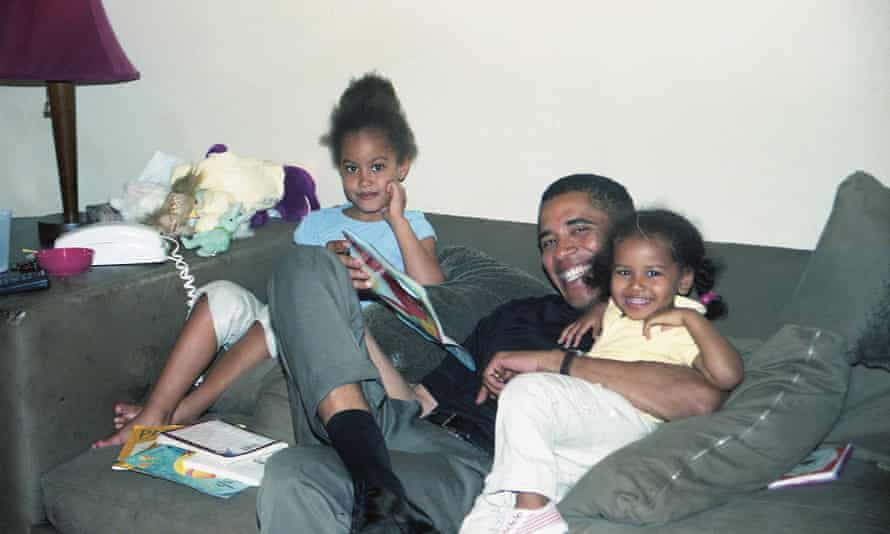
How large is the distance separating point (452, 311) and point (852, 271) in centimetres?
83

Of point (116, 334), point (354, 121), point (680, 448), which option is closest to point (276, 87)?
point (354, 121)

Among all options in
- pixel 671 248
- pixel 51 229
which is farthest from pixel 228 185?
pixel 671 248

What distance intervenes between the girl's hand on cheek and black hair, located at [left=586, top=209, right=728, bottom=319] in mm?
579

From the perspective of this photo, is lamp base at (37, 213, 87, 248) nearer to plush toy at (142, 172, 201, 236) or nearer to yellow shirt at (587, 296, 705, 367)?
plush toy at (142, 172, 201, 236)

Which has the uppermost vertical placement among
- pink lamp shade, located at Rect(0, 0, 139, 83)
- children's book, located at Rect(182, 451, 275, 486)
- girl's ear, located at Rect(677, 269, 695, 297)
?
pink lamp shade, located at Rect(0, 0, 139, 83)

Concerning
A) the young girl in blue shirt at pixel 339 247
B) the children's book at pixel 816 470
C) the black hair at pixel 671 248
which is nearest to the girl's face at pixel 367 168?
the young girl in blue shirt at pixel 339 247

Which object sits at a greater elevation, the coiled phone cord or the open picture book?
the coiled phone cord

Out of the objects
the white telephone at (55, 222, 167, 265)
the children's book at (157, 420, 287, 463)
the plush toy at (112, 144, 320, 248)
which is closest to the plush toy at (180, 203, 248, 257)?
the plush toy at (112, 144, 320, 248)

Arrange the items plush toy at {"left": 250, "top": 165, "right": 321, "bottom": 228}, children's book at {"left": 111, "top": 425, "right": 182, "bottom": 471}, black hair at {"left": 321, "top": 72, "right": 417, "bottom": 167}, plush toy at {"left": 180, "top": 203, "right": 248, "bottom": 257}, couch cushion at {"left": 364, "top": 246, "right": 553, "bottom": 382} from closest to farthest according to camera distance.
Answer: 1. children's book at {"left": 111, "top": 425, "right": 182, "bottom": 471}
2. couch cushion at {"left": 364, "top": 246, "right": 553, "bottom": 382}
3. plush toy at {"left": 180, "top": 203, "right": 248, "bottom": 257}
4. black hair at {"left": 321, "top": 72, "right": 417, "bottom": 167}
5. plush toy at {"left": 250, "top": 165, "right": 321, "bottom": 228}

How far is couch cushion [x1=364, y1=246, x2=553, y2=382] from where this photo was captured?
1860 mm

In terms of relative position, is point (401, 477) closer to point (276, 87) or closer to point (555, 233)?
point (555, 233)

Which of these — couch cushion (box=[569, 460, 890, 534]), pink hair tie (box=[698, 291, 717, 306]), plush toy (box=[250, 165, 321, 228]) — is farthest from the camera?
plush toy (box=[250, 165, 321, 228])

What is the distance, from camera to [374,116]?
2182mm

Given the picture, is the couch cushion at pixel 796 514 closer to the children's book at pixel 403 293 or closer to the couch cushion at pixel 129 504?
the children's book at pixel 403 293
